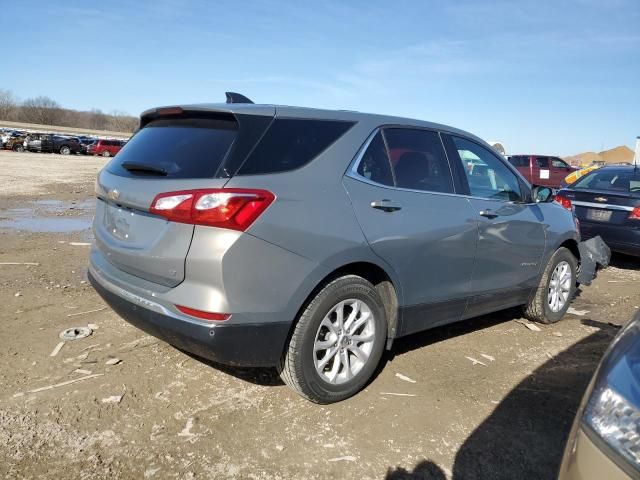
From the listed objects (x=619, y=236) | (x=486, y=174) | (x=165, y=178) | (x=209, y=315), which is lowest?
(x=209, y=315)

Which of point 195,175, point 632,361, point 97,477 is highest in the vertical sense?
point 195,175

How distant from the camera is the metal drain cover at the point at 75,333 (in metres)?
4.21

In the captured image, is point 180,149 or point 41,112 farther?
point 41,112

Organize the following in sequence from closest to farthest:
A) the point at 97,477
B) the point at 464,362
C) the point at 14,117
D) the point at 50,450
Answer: the point at 97,477, the point at 50,450, the point at 464,362, the point at 14,117

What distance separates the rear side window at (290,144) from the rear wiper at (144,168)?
529mm

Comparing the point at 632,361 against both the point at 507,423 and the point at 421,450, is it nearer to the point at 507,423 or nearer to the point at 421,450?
the point at 421,450

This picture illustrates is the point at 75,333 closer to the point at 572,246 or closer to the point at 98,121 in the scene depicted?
the point at 572,246

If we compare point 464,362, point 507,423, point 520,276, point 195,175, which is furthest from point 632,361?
point 520,276

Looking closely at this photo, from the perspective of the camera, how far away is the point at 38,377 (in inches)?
140

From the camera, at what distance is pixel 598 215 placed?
792 cm

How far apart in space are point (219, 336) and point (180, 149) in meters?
1.15

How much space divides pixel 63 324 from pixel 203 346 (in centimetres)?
224

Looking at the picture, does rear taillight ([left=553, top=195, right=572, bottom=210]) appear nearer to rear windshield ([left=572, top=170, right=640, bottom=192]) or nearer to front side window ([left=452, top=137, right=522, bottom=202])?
rear windshield ([left=572, top=170, right=640, bottom=192])

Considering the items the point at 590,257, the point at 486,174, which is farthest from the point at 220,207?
the point at 590,257
